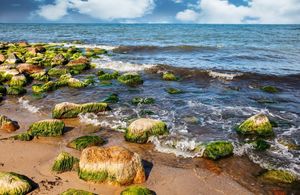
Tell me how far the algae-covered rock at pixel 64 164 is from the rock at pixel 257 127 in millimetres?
5265

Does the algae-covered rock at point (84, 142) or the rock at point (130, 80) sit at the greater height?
the rock at point (130, 80)

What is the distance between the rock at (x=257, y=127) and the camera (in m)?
9.59

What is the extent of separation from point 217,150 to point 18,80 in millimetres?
12409

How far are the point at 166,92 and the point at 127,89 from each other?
2074 millimetres

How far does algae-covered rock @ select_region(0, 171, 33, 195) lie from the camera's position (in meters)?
6.14

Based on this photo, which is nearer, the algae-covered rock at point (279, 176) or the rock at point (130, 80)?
the algae-covered rock at point (279, 176)

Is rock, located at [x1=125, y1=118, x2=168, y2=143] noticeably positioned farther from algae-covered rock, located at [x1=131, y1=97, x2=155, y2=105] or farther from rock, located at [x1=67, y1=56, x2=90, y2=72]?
rock, located at [x1=67, y1=56, x2=90, y2=72]

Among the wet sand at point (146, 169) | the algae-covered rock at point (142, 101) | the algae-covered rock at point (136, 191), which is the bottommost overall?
the wet sand at point (146, 169)

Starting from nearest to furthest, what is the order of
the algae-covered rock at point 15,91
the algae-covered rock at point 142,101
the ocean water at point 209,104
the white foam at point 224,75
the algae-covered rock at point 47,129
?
1. the ocean water at point 209,104
2. the algae-covered rock at point 47,129
3. the algae-covered rock at point 142,101
4. the algae-covered rock at point 15,91
5. the white foam at point 224,75

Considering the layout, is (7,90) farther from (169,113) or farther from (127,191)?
(127,191)

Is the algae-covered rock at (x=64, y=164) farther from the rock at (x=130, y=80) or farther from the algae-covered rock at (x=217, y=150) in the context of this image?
the rock at (x=130, y=80)

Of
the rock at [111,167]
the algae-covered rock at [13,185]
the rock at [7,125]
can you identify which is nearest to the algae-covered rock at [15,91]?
the rock at [7,125]

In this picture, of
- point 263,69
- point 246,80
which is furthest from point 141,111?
point 263,69

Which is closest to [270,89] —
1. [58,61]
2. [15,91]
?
[15,91]
